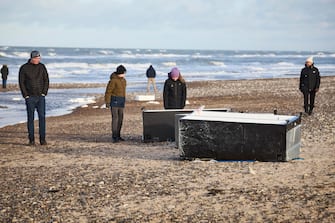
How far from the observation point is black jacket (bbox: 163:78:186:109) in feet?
38.1

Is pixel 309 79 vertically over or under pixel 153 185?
over

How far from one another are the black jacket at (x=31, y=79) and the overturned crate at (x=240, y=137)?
3.62 m

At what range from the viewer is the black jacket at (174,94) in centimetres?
1162

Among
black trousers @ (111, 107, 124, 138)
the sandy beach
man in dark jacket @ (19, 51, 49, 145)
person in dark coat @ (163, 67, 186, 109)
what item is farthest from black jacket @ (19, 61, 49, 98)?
person in dark coat @ (163, 67, 186, 109)

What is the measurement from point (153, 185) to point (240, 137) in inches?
70.5

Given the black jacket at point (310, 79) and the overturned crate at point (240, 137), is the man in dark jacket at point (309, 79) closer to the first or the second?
the black jacket at point (310, 79)

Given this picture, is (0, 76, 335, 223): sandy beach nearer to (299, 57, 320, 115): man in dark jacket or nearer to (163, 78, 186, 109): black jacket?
(163, 78, 186, 109): black jacket

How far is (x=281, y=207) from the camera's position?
19.5 ft

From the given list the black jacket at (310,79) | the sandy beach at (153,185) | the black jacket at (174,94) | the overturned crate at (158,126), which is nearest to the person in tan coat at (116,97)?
the sandy beach at (153,185)

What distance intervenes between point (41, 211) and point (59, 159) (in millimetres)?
3372

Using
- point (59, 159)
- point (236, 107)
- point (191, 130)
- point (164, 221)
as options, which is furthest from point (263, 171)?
point (236, 107)

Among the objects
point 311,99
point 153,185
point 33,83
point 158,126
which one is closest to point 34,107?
point 33,83

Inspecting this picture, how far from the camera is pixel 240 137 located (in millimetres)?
8336

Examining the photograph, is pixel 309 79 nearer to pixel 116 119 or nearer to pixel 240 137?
pixel 116 119
